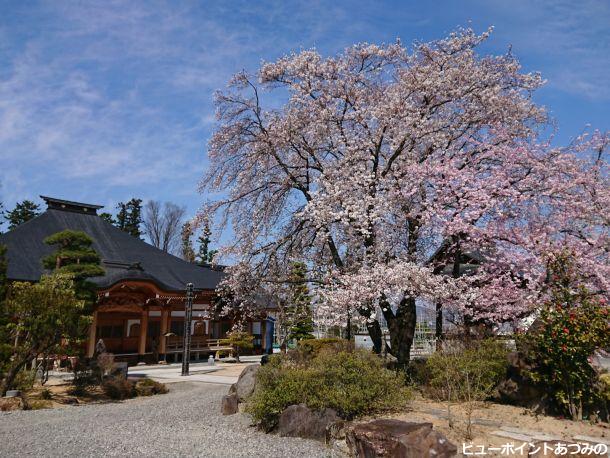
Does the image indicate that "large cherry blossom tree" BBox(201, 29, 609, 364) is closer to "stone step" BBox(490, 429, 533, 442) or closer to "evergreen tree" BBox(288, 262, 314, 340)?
"evergreen tree" BBox(288, 262, 314, 340)

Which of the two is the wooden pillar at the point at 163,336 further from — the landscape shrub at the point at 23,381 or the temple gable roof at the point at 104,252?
the landscape shrub at the point at 23,381

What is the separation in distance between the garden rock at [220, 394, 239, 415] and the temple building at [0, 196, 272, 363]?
29.3 ft

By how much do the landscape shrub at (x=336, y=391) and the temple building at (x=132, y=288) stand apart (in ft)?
35.8

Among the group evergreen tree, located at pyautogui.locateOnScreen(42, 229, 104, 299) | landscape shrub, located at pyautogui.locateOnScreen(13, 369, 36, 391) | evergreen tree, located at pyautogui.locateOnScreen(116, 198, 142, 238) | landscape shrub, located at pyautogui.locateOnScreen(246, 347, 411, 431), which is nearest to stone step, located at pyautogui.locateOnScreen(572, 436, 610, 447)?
landscape shrub, located at pyautogui.locateOnScreen(246, 347, 411, 431)

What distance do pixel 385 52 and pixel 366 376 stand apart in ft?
31.4

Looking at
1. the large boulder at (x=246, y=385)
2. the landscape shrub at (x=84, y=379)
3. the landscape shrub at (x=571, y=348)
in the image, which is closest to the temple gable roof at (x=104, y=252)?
the landscape shrub at (x=84, y=379)

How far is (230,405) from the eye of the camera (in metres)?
9.84

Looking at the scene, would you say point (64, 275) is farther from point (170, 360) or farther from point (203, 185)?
point (170, 360)

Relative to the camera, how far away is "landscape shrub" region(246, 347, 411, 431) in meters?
7.83

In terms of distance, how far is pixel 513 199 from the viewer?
438 inches

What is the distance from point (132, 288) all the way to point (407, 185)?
570 inches

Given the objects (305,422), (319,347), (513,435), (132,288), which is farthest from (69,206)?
(513,435)

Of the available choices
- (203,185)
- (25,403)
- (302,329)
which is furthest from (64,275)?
(302,329)

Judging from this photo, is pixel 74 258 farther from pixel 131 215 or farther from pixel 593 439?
pixel 131 215
